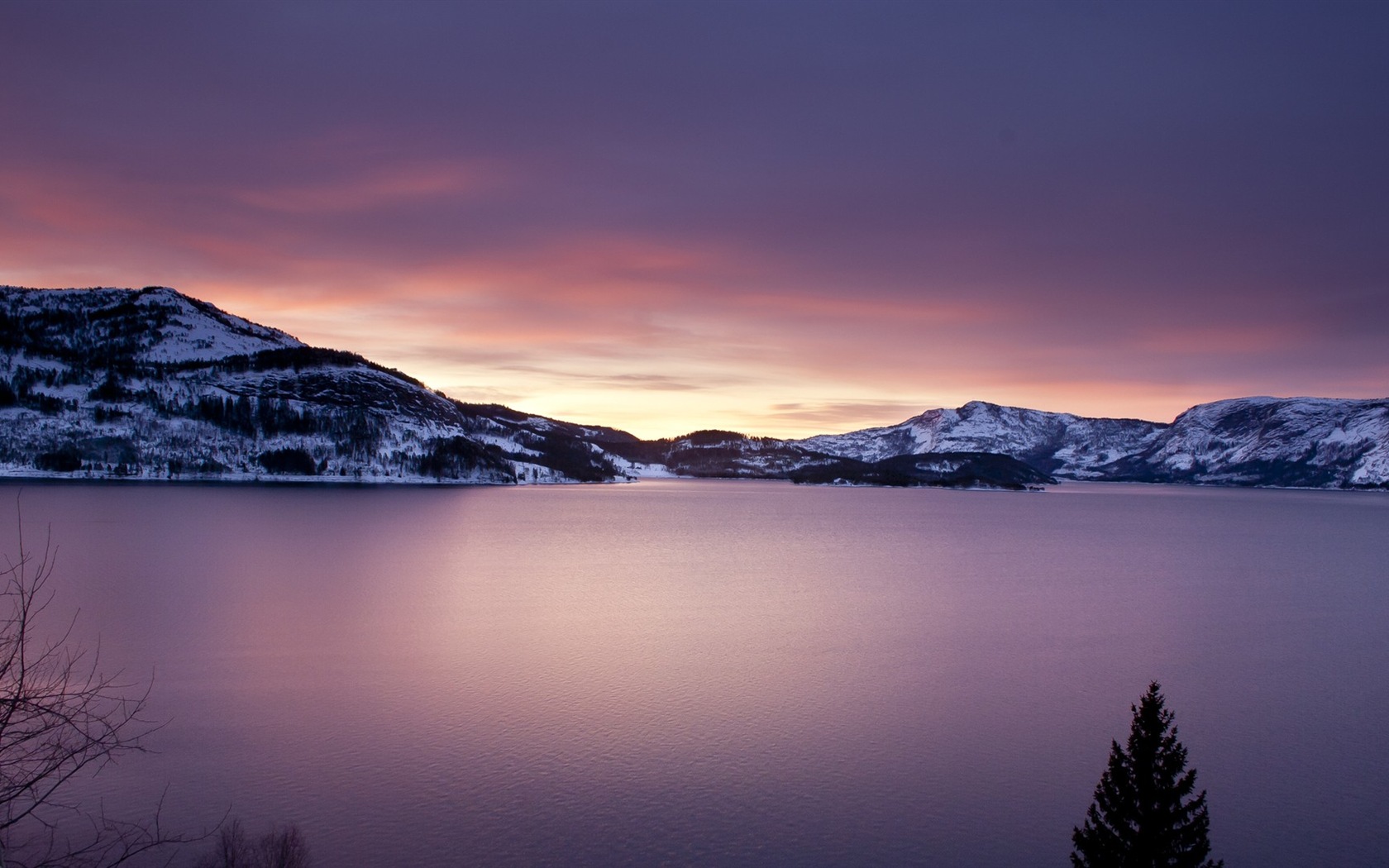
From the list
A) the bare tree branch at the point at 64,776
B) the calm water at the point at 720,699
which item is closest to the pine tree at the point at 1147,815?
the calm water at the point at 720,699

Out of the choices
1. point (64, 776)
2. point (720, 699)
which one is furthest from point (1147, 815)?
point (64, 776)

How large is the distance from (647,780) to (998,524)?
97755 millimetres

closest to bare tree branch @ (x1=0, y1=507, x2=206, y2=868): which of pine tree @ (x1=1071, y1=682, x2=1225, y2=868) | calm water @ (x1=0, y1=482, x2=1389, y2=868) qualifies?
calm water @ (x1=0, y1=482, x2=1389, y2=868)

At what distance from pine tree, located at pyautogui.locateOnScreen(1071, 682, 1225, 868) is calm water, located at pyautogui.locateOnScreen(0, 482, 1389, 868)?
3.43 metres

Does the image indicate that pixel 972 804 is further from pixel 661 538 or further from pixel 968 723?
pixel 661 538

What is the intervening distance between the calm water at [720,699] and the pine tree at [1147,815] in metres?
3.43

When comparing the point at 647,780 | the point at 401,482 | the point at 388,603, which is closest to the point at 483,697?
the point at 647,780

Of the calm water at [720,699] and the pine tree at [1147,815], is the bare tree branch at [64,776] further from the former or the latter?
the pine tree at [1147,815]

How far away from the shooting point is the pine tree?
442 inches

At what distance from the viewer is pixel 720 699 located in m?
23.7

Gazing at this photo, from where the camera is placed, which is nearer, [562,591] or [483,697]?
[483,697]

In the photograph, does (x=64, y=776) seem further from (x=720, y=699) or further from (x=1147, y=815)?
(x=720, y=699)

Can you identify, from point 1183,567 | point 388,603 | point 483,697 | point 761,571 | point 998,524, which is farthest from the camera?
point 998,524

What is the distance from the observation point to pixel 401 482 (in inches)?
7466
